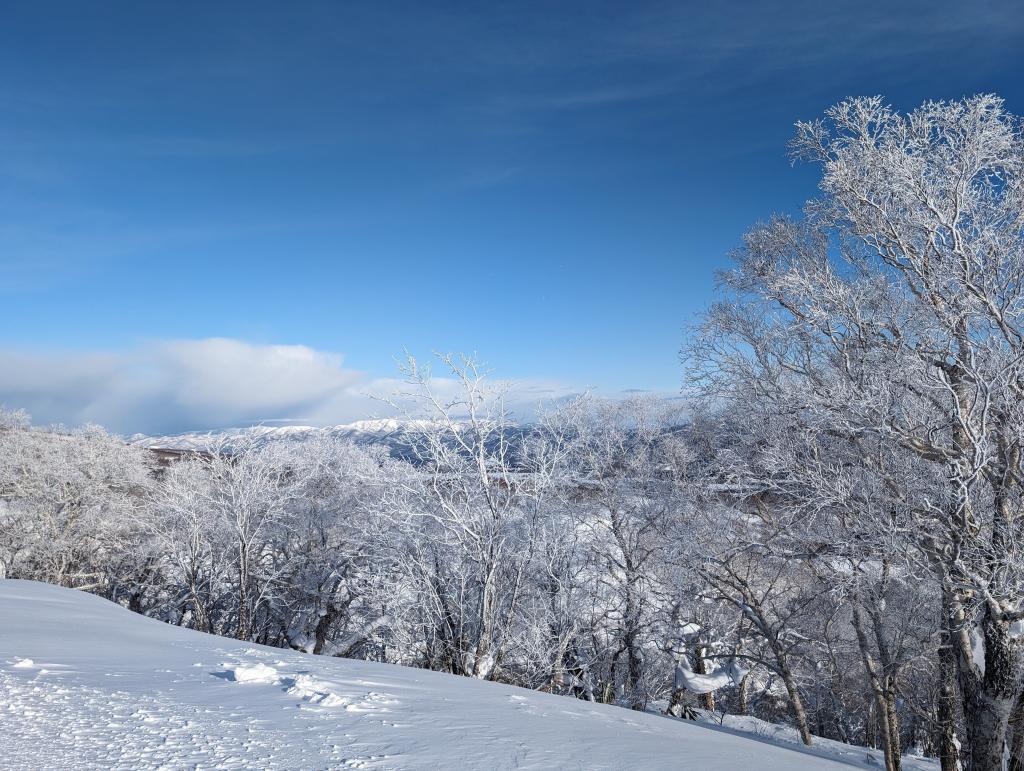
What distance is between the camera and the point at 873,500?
9.01m

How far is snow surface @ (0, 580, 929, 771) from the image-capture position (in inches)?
123

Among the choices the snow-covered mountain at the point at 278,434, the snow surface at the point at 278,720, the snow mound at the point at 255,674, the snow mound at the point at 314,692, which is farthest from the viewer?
the snow-covered mountain at the point at 278,434

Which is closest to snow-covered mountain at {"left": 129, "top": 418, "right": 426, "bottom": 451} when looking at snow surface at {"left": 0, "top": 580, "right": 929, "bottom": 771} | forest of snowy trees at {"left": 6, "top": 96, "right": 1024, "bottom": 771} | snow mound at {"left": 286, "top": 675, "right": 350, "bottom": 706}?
forest of snowy trees at {"left": 6, "top": 96, "right": 1024, "bottom": 771}

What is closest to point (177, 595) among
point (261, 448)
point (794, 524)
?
point (261, 448)

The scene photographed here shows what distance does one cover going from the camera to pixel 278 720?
370 cm

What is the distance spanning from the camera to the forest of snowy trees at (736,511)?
786 cm

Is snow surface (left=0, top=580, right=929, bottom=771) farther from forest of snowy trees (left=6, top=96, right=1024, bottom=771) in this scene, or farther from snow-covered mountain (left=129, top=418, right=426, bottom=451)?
snow-covered mountain (left=129, top=418, right=426, bottom=451)

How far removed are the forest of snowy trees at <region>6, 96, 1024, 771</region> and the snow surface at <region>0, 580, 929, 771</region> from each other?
5.07 m

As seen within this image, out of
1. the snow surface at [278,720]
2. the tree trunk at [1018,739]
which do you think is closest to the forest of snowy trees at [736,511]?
the tree trunk at [1018,739]

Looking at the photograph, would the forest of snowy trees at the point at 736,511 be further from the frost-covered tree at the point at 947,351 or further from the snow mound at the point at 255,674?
the snow mound at the point at 255,674

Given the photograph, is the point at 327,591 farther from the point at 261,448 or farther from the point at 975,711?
the point at 975,711

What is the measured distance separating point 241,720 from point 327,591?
61.6ft

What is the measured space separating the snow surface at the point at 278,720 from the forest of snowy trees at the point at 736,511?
5068 mm

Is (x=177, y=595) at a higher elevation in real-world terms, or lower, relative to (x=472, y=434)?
lower
